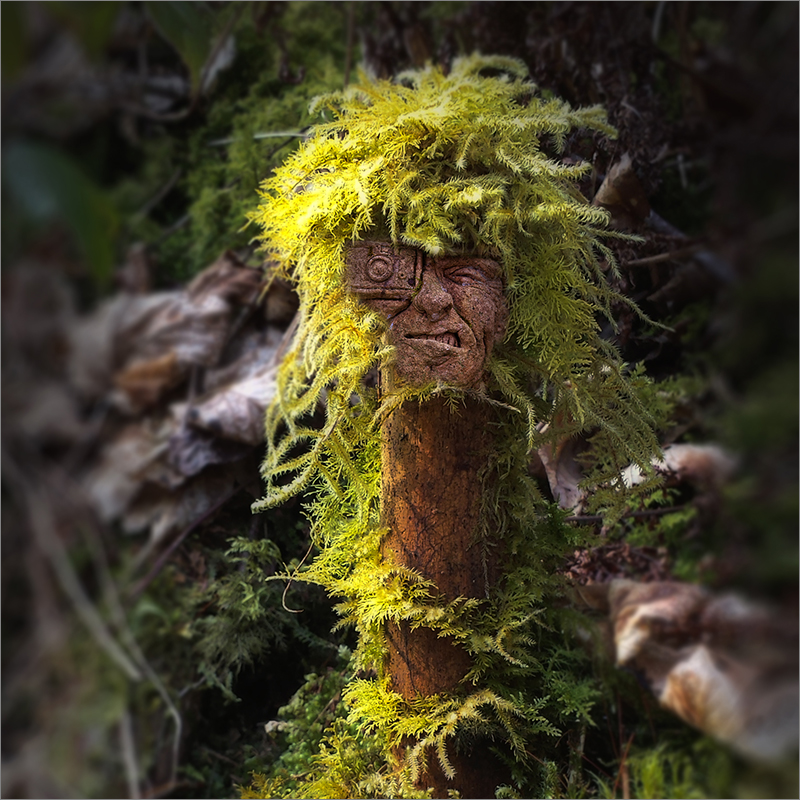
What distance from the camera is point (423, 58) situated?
109 cm

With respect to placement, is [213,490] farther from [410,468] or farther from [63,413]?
[63,413]

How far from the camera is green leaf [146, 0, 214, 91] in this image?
59cm

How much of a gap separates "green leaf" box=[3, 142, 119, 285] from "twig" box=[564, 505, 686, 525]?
1.80 ft

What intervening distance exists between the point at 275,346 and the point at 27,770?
0.57 metres

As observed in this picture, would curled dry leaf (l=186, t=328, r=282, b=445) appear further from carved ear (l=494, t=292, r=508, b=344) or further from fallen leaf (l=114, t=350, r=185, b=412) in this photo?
carved ear (l=494, t=292, r=508, b=344)

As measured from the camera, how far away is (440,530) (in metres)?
0.91

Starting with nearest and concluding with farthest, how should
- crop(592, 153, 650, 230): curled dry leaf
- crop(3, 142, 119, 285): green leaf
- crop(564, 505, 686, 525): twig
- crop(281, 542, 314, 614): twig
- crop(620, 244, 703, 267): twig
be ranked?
crop(3, 142, 119, 285): green leaf, crop(620, 244, 703, 267): twig, crop(564, 505, 686, 525): twig, crop(592, 153, 650, 230): curled dry leaf, crop(281, 542, 314, 614): twig

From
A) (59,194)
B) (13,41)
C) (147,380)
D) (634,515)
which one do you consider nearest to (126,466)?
(147,380)

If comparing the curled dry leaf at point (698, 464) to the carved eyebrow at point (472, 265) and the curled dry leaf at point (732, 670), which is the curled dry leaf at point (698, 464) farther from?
the carved eyebrow at point (472, 265)

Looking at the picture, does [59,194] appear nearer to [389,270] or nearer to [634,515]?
[389,270]

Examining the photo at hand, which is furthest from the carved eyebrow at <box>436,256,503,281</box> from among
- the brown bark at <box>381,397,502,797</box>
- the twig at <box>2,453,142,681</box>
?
the twig at <box>2,453,142,681</box>

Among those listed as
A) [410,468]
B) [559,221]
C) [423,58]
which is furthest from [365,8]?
[410,468]

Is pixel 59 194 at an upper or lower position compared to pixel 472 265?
upper

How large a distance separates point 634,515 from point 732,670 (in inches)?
15.5
